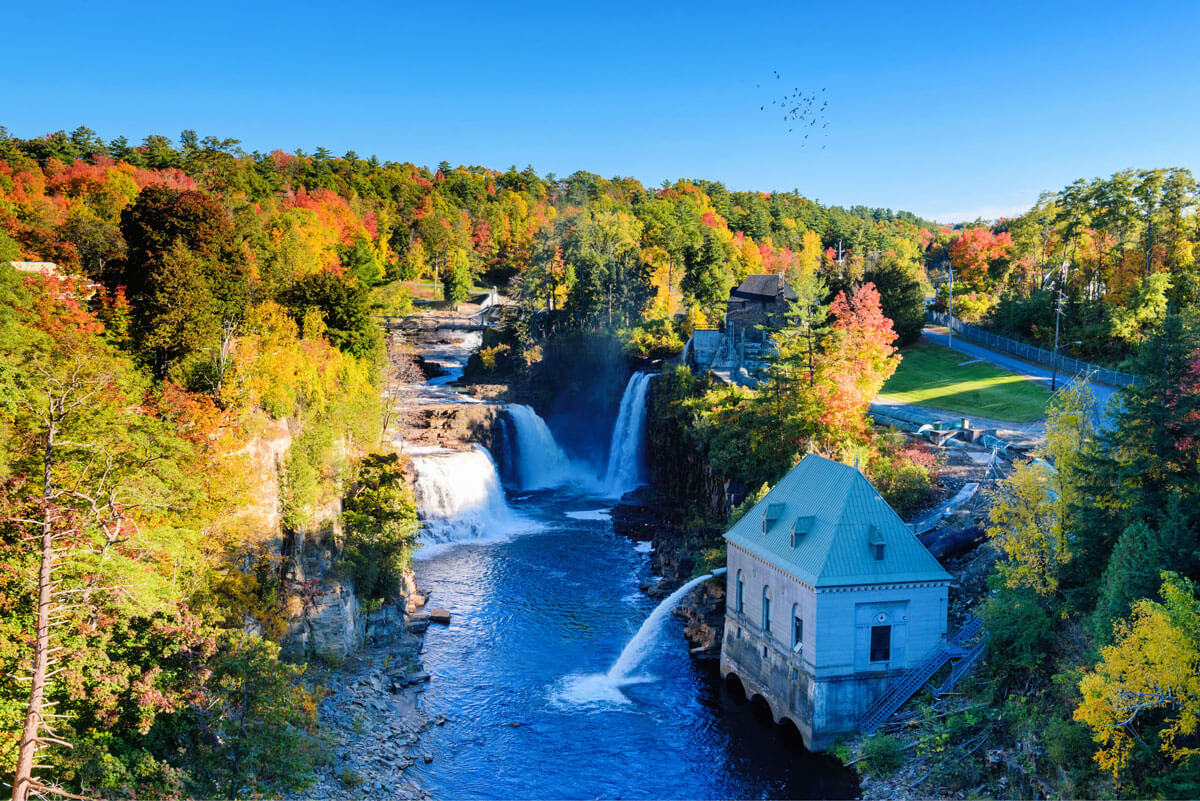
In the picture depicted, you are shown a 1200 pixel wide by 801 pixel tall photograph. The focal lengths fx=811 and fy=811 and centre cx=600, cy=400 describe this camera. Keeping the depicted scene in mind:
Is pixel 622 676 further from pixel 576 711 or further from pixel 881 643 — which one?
pixel 881 643

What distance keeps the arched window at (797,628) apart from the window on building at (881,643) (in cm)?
245

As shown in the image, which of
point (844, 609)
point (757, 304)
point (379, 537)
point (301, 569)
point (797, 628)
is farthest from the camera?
point (757, 304)

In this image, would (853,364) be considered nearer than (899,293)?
Yes

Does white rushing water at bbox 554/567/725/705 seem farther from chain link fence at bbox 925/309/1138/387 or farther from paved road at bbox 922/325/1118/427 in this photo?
paved road at bbox 922/325/1118/427

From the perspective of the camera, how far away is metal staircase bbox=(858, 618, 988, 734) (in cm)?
2812

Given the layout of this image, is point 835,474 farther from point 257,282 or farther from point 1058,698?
point 257,282

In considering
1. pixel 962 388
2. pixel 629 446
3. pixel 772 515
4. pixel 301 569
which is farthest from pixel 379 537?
pixel 962 388

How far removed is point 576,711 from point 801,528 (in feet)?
36.7

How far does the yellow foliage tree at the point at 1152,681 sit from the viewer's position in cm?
1933

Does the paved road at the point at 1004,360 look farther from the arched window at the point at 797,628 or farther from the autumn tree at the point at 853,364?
the arched window at the point at 797,628

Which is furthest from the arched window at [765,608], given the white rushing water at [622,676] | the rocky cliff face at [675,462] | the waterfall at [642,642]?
the rocky cliff face at [675,462]

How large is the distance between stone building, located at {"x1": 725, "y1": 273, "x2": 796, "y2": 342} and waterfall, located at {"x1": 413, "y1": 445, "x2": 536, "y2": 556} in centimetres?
2813

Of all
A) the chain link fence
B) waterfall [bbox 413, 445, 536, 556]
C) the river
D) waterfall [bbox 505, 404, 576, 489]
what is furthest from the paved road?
waterfall [bbox 413, 445, 536, 556]

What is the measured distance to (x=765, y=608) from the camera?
104 feet
